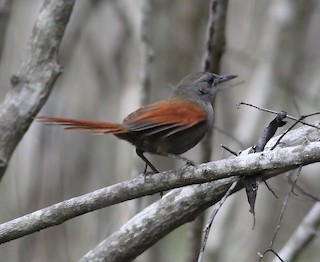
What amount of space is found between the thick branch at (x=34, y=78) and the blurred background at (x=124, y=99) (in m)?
2.44

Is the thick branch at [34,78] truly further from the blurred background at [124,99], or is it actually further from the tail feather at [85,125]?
the blurred background at [124,99]

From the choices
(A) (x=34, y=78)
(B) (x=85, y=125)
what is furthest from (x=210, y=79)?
(B) (x=85, y=125)

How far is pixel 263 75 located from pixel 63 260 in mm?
2650

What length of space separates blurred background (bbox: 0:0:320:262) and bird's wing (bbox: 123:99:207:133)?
2704 millimetres

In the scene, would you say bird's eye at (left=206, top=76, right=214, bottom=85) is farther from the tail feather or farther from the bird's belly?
the tail feather

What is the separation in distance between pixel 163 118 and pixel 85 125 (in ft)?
1.43

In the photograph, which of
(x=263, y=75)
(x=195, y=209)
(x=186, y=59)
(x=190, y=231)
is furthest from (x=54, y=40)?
(x=186, y=59)

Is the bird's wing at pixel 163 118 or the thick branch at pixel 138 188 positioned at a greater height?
the bird's wing at pixel 163 118

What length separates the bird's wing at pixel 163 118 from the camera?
329cm

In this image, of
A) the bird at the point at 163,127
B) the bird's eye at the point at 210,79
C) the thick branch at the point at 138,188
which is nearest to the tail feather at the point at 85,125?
the bird at the point at 163,127

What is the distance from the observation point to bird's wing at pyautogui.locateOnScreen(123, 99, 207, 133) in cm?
329

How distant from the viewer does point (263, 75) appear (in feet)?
21.1

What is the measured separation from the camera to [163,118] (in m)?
3.30

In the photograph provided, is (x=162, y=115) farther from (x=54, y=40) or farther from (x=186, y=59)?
(x=186, y=59)
